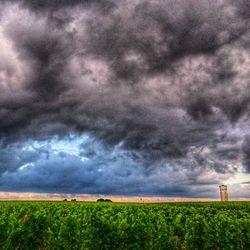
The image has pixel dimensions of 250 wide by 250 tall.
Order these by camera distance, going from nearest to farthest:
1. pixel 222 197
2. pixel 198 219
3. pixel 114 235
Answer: pixel 114 235 < pixel 198 219 < pixel 222 197

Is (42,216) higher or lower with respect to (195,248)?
higher

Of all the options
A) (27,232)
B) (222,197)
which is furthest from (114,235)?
(222,197)

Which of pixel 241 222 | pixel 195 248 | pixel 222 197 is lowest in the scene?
pixel 195 248

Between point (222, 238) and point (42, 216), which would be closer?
point (222, 238)

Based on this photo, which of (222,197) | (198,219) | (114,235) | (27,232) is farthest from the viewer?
(222,197)

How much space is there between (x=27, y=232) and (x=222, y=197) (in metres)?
104

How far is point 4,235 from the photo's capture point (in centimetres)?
1662

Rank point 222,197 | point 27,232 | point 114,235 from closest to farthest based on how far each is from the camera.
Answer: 1. point 114,235
2. point 27,232
3. point 222,197

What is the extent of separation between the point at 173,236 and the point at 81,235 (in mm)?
3703

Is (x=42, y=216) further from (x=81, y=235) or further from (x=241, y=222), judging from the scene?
(x=241, y=222)

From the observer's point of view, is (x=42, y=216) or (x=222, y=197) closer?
(x=42, y=216)

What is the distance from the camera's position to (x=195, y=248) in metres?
16.2

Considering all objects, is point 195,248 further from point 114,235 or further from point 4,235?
point 4,235

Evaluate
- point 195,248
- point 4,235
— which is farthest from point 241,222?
point 4,235
